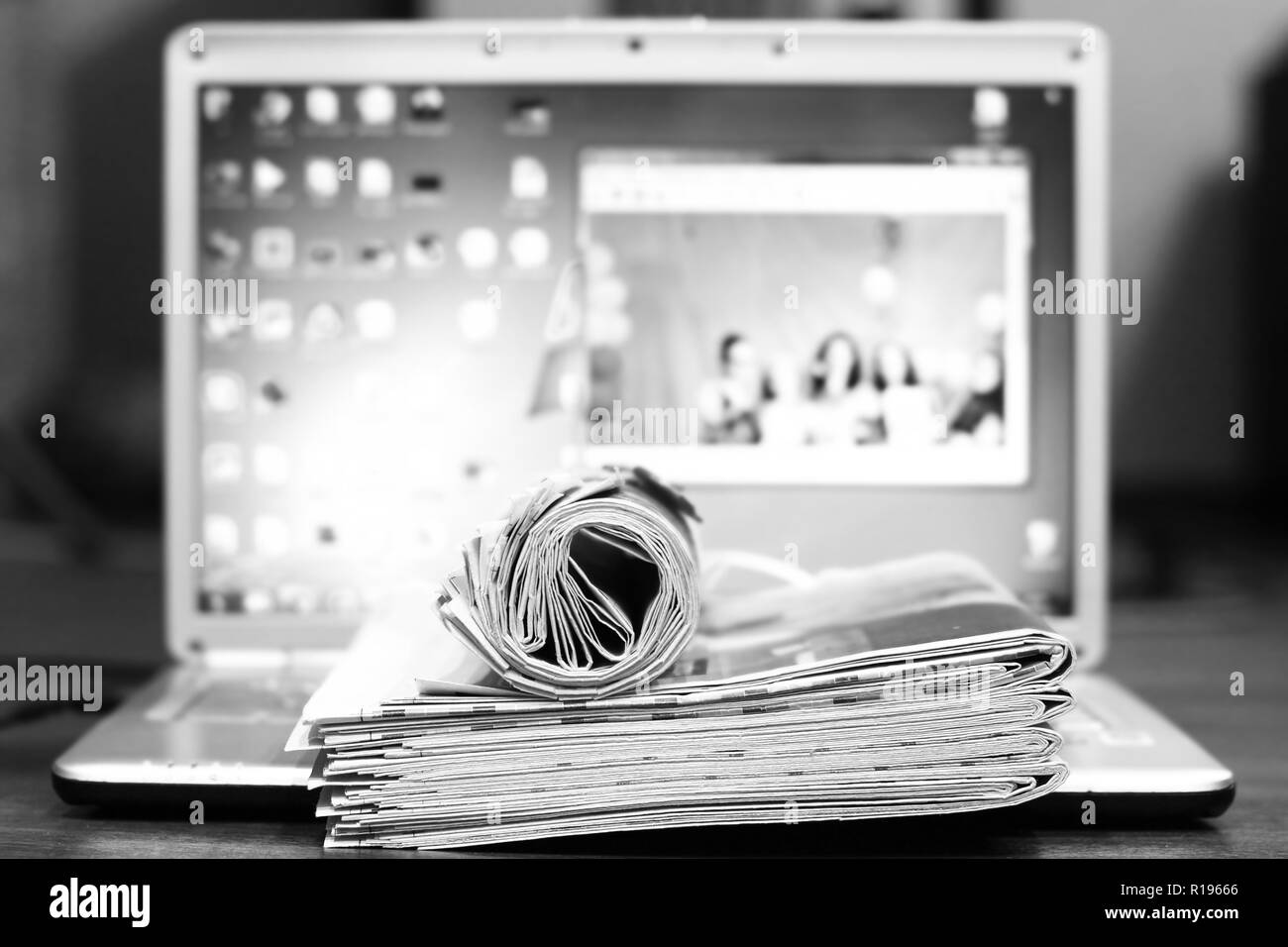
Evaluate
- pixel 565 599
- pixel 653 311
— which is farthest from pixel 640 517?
pixel 653 311

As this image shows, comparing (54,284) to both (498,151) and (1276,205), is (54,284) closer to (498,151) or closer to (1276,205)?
(498,151)

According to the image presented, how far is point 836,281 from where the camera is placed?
58 centimetres

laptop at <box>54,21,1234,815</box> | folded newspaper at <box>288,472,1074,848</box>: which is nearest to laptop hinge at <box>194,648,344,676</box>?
laptop at <box>54,21,1234,815</box>

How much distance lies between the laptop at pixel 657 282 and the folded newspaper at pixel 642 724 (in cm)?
24

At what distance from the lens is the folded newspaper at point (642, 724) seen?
342 millimetres

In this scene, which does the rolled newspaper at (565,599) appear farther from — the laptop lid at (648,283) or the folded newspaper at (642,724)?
the laptop lid at (648,283)

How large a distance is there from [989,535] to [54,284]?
875mm

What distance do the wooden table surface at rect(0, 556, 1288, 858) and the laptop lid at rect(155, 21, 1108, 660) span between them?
8 cm

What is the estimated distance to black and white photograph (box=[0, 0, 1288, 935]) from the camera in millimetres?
344

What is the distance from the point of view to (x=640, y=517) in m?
0.35

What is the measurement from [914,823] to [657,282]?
31 cm

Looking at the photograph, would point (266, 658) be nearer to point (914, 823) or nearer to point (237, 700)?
point (237, 700)

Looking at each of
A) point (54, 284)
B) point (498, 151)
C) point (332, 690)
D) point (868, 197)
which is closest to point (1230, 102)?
point (868, 197)

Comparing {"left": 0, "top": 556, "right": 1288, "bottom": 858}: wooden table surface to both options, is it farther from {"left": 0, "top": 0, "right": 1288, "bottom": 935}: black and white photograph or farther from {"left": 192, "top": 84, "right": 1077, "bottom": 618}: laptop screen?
{"left": 192, "top": 84, "right": 1077, "bottom": 618}: laptop screen
